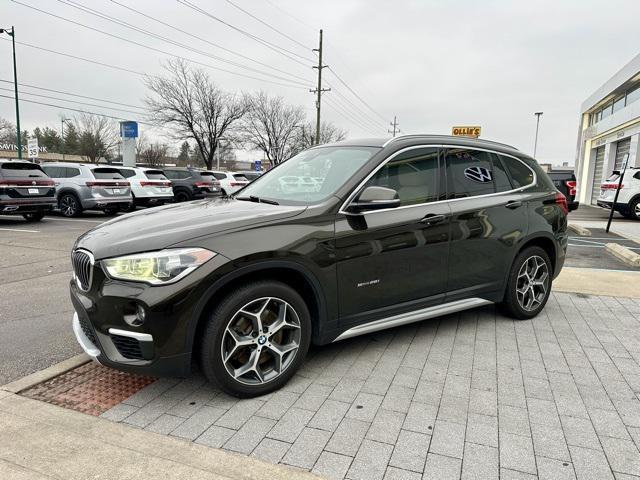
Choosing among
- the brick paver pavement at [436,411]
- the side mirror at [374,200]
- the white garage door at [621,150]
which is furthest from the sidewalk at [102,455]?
the white garage door at [621,150]

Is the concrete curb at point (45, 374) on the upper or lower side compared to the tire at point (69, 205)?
lower

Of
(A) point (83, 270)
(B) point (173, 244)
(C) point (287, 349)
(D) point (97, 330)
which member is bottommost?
(C) point (287, 349)

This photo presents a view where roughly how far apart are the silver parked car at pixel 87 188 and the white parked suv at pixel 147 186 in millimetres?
1463

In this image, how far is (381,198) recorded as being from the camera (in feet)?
10.5

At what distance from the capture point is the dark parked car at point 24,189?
1170 centimetres

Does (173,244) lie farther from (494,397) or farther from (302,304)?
(494,397)

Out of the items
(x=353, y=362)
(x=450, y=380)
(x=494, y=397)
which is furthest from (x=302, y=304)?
(x=494, y=397)

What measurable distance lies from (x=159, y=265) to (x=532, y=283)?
12.0ft

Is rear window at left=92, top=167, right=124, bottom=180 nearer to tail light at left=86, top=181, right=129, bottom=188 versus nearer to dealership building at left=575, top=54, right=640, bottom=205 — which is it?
tail light at left=86, top=181, right=129, bottom=188

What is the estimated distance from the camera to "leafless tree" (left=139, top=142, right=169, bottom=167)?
61.3 meters

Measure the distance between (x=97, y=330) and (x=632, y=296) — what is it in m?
5.97

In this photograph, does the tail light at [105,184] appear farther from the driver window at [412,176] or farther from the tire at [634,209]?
the tire at [634,209]

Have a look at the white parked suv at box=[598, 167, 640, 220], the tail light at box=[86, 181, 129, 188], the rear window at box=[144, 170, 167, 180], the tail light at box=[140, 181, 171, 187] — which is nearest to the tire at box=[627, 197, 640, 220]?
the white parked suv at box=[598, 167, 640, 220]

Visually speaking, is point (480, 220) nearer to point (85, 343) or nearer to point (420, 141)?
point (420, 141)
